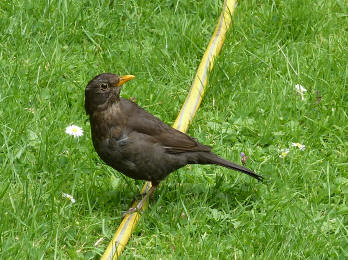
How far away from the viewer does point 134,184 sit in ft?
18.4

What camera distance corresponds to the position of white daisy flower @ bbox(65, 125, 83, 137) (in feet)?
18.4

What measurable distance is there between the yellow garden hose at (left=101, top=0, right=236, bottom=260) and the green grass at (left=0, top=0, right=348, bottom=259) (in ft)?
0.27

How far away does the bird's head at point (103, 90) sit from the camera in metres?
5.16

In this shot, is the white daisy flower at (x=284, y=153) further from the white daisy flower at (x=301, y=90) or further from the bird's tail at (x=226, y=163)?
the white daisy flower at (x=301, y=90)

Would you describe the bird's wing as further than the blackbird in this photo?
Yes

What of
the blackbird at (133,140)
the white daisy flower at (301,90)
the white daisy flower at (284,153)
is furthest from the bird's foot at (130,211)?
the white daisy flower at (301,90)

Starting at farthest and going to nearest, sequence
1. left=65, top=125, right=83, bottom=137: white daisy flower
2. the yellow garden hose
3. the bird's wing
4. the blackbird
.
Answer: left=65, top=125, right=83, bottom=137: white daisy flower, the bird's wing, the blackbird, the yellow garden hose

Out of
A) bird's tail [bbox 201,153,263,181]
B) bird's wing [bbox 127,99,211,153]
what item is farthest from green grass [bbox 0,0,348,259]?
bird's wing [bbox 127,99,211,153]

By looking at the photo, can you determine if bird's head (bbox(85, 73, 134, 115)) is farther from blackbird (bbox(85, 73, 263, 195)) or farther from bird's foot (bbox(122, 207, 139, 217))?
bird's foot (bbox(122, 207, 139, 217))

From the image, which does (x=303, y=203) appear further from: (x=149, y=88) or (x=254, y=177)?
(x=149, y=88)

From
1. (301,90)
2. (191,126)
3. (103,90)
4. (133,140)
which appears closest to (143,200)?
(133,140)

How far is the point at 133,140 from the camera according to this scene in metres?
5.16

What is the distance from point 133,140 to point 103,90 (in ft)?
1.23

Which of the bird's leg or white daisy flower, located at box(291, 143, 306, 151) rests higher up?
white daisy flower, located at box(291, 143, 306, 151)
